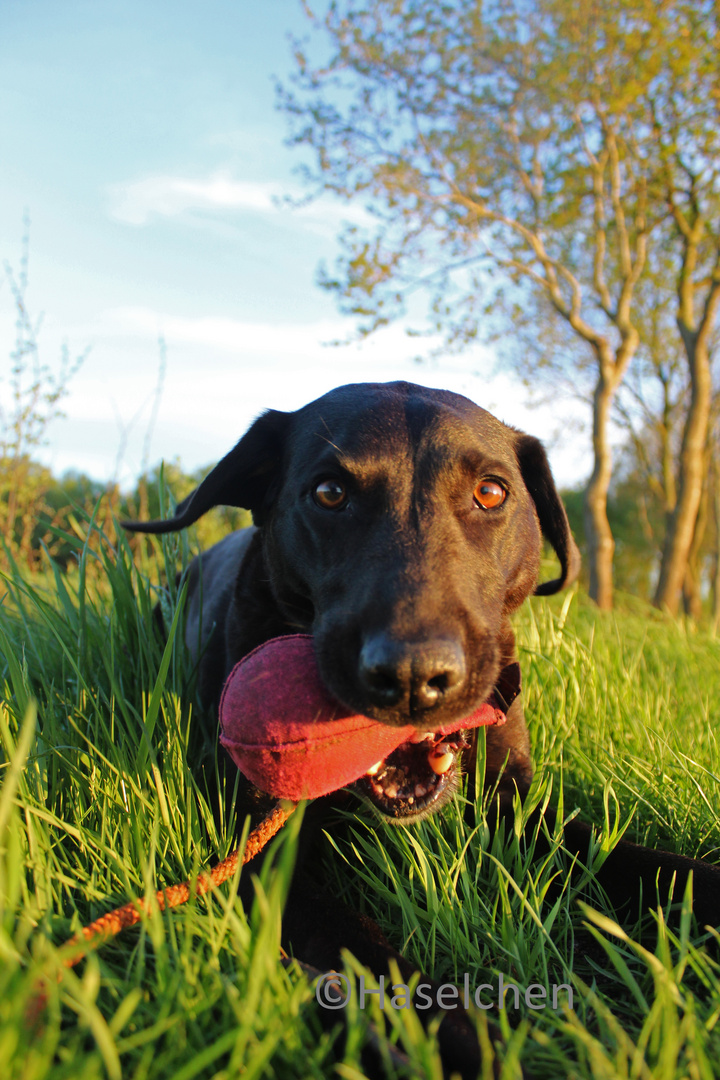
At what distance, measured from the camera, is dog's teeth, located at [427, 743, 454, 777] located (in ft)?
6.12

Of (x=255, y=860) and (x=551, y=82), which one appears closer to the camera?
(x=255, y=860)

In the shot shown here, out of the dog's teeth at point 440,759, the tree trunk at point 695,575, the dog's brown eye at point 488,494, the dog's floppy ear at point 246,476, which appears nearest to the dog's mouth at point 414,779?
the dog's teeth at point 440,759

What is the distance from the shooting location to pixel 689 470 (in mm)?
12141

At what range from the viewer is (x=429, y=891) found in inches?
63.5

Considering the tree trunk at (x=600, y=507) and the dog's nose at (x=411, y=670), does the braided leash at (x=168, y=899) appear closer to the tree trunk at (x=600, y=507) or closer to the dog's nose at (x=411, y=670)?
the dog's nose at (x=411, y=670)

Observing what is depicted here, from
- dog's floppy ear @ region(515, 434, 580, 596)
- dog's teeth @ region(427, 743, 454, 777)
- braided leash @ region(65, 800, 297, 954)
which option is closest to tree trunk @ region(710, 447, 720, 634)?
dog's floppy ear @ region(515, 434, 580, 596)

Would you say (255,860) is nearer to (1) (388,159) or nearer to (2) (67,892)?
(2) (67,892)

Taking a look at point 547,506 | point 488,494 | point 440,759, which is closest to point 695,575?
point 547,506

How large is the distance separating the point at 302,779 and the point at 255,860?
36 centimetres

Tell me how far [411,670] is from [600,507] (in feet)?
39.2

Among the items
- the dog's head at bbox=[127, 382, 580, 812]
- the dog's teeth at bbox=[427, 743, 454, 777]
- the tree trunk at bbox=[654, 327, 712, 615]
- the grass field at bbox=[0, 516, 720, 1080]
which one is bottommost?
the grass field at bbox=[0, 516, 720, 1080]

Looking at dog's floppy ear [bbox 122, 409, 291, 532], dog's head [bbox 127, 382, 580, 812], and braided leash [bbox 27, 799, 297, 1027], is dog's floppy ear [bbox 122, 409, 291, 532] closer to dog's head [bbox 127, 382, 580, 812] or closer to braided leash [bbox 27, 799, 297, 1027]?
dog's head [bbox 127, 382, 580, 812]

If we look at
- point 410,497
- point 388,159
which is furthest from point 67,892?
point 388,159

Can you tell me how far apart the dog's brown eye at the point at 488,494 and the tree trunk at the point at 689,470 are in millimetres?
10932
